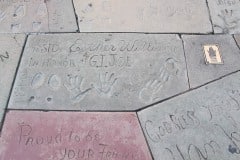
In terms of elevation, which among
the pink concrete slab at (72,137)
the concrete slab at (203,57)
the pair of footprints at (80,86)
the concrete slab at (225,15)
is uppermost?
the concrete slab at (225,15)

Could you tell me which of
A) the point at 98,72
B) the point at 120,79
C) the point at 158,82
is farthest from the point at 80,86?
the point at 158,82

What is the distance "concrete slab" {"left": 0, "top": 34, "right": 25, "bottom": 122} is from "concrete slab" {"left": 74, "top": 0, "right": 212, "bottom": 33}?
1.73ft

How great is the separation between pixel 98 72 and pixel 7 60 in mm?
708

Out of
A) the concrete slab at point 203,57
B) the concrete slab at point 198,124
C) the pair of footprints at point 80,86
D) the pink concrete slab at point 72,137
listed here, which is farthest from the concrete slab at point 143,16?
the pink concrete slab at point 72,137

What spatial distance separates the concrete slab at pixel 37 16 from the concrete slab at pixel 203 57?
3.13 feet

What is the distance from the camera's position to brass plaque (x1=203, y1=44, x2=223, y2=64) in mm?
2836

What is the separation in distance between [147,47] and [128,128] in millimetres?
752

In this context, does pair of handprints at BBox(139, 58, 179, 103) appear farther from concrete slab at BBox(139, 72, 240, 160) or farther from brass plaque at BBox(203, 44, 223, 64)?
brass plaque at BBox(203, 44, 223, 64)

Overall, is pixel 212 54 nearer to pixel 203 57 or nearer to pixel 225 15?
pixel 203 57

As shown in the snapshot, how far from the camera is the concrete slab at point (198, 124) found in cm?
233

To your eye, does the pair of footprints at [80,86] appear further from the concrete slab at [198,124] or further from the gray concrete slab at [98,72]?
the concrete slab at [198,124]

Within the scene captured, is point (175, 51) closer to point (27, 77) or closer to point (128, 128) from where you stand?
point (128, 128)

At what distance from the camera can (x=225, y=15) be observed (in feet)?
10.4

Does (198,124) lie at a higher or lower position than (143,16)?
lower
